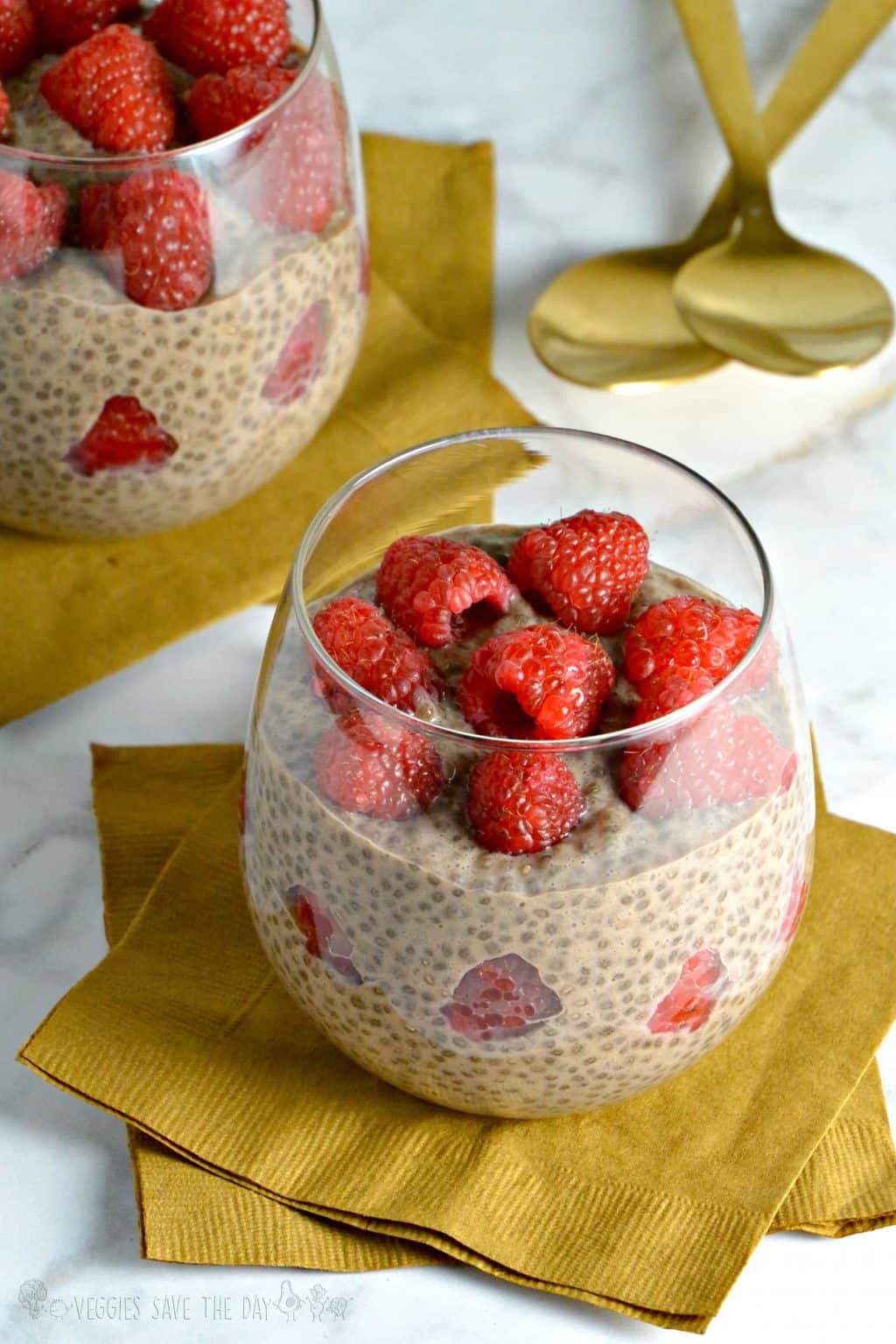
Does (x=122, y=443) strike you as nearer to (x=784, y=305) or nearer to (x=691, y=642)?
(x=691, y=642)

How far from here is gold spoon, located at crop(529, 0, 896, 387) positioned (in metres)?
1.42

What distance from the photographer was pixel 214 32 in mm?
1140

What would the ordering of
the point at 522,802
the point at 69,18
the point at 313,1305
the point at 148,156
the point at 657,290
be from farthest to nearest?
the point at 657,290, the point at 69,18, the point at 148,156, the point at 313,1305, the point at 522,802

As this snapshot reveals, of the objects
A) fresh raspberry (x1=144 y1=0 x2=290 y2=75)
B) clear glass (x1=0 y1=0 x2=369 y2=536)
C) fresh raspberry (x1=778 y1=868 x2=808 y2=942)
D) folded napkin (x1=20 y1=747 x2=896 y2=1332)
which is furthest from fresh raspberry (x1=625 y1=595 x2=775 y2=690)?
fresh raspberry (x1=144 y1=0 x2=290 y2=75)

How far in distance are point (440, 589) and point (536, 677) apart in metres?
0.08

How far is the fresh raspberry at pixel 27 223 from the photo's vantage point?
41.3 inches

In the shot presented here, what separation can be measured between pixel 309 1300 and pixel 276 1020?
155 mm

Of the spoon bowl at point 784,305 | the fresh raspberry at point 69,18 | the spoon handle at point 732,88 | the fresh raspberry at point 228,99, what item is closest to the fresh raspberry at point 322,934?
the fresh raspberry at point 228,99

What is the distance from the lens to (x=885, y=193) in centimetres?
159

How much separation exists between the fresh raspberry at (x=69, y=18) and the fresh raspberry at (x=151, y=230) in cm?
15

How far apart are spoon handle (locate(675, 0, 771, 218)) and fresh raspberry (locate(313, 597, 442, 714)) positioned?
77 cm

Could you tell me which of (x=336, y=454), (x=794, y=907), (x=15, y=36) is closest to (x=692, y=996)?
(x=794, y=907)

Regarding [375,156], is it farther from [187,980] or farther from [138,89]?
[187,980]

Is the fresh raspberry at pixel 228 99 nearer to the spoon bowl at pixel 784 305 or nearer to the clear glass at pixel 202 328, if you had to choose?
the clear glass at pixel 202 328
